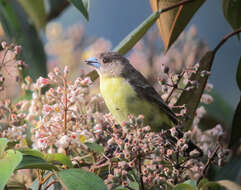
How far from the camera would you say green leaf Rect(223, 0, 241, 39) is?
1189 millimetres

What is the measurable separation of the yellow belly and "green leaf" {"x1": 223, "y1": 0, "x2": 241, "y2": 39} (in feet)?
1.11

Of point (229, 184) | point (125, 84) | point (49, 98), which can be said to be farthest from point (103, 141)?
point (125, 84)

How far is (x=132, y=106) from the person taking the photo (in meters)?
1.24

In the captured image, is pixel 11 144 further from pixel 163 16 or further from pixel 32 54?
pixel 32 54

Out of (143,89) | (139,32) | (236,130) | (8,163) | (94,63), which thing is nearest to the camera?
(8,163)

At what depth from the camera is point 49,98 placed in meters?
0.97

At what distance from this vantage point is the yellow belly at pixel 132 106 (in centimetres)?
→ 122

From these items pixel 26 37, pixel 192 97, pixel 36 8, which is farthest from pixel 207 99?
pixel 26 37

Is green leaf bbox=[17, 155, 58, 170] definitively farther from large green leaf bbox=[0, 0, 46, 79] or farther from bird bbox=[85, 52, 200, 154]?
large green leaf bbox=[0, 0, 46, 79]

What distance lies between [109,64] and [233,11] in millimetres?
434

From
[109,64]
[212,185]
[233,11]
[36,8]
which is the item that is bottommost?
[212,185]

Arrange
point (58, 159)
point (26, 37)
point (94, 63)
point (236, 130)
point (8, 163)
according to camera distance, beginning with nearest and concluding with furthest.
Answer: point (8, 163) < point (58, 159) < point (236, 130) < point (94, 63) < point (26, 37)

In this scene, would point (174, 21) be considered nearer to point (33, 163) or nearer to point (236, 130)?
point (236, 130)

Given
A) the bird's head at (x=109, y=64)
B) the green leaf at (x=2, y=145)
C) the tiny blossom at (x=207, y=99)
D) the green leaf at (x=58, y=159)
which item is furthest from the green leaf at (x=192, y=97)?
the green leaf at (x=2, y=145)
